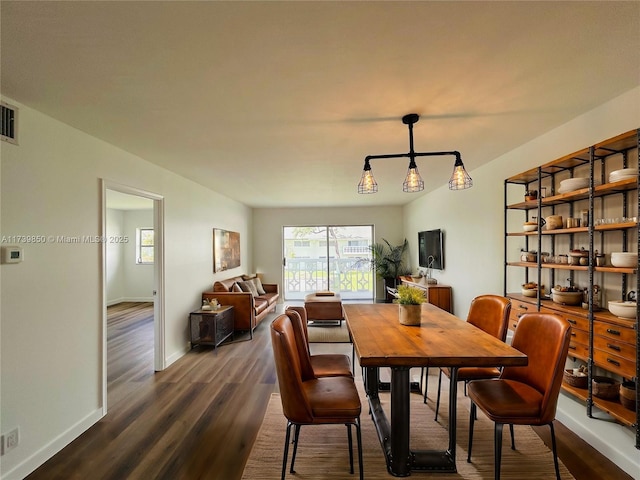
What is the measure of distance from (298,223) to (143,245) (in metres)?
4.15

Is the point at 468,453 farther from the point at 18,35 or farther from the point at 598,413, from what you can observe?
the point at 18,35

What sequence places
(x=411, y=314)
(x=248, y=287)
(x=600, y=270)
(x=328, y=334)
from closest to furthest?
(x=600, y=270) → (x=411, y=314) → (x=328, y=334) → (x=248, y=287)

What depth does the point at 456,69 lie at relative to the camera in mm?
1642

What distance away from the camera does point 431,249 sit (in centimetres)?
560

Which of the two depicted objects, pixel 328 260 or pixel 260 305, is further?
pixel 328 260

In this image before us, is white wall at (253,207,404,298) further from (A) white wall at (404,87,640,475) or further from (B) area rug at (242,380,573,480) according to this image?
(B) area rug at (242,380,573,480)

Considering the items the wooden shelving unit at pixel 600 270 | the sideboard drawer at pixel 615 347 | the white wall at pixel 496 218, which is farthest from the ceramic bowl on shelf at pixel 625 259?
the white wall at pixel 496 218

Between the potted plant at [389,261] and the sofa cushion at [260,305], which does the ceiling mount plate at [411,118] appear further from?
the potted plant at [389,261]

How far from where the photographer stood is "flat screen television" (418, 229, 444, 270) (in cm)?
521

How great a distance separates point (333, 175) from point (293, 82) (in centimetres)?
234

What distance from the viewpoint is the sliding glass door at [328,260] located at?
7.64m

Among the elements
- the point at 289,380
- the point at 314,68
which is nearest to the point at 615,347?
the point at 289,380

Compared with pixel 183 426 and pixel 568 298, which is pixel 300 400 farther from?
pixel 568 298

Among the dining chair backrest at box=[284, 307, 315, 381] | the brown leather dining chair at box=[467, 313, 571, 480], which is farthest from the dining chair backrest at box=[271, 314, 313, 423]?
the brown leather dining chair at box=[467, 313, 571, 480]
